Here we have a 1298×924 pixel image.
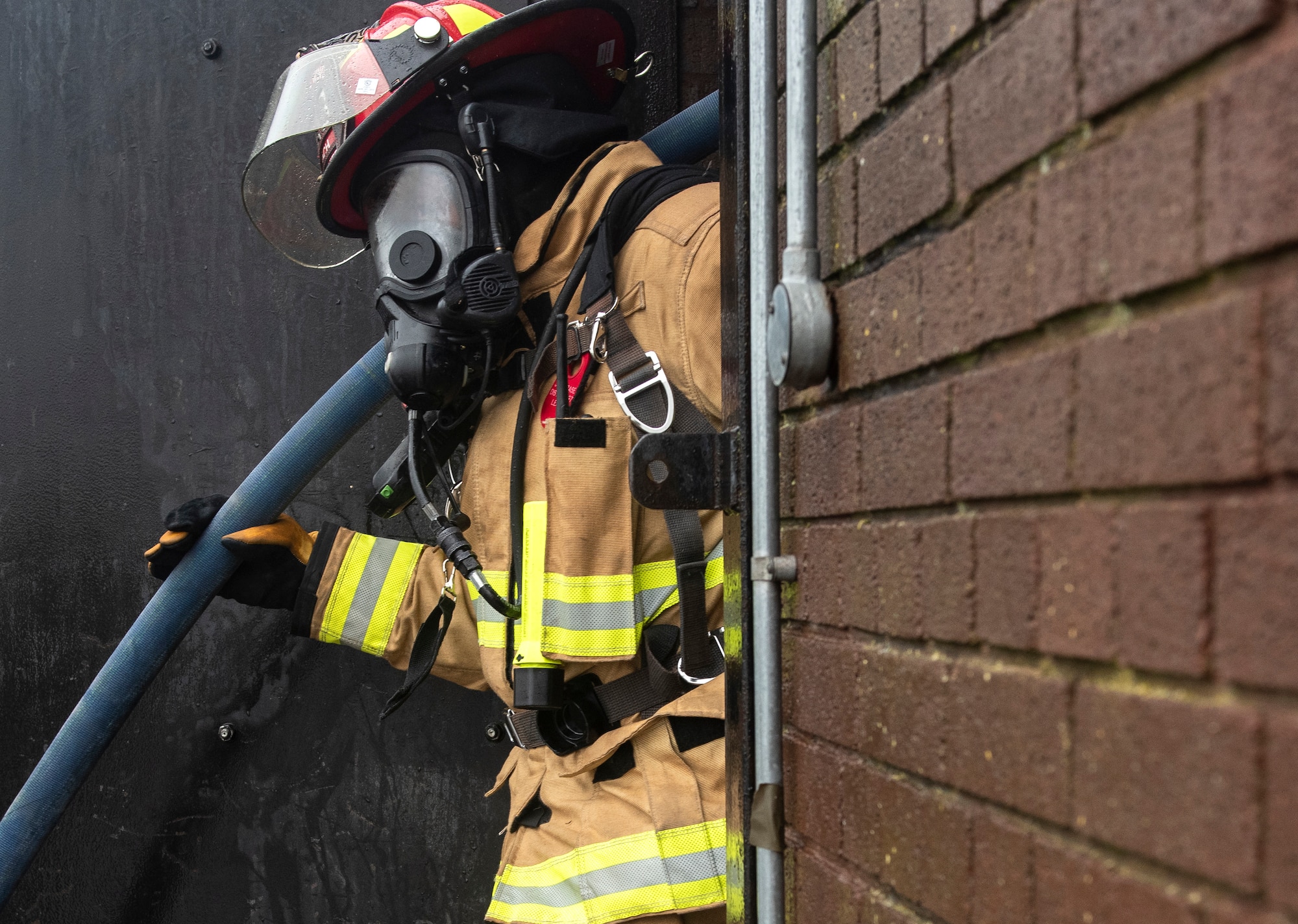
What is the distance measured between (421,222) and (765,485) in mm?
1330

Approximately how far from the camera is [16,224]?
2936mm

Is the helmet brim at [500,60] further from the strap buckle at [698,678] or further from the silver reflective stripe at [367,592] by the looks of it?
the strap buckle at [698,678]

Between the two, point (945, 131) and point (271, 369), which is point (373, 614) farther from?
point (945, 131)

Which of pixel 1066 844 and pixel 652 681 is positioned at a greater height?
pixel 1066 844

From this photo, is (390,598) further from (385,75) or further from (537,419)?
(385,75)

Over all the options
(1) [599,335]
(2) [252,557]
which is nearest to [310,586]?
(2) [252,557]

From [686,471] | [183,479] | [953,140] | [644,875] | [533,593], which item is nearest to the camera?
[953,140]

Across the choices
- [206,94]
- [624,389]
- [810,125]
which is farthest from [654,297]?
[206,94]

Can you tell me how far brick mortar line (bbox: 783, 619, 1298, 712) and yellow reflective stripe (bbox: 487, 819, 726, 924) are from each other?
0.98 meters

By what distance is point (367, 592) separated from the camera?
233cm

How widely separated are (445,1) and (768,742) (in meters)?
2.02

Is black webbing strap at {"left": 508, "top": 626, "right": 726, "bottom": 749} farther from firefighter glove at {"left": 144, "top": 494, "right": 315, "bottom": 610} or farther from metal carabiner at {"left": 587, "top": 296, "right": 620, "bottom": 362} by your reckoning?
firefighter glove at {"left": 144, "top": 494, "right": 315, "bottom": 610}

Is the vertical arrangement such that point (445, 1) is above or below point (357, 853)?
above

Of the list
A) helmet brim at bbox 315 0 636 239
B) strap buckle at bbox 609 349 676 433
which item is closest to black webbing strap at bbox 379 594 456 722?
strap buckle at bbox 609 349 676 433
